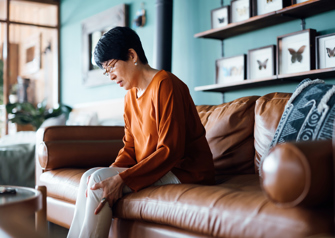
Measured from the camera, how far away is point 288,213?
3.48ft

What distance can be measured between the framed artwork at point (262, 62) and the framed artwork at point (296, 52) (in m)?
0.08

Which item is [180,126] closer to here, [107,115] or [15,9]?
[107,115]

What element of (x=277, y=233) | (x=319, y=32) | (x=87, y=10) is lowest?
(x=277, y=233)

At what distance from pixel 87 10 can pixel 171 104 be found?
3713mm

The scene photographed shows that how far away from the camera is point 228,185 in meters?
1.68

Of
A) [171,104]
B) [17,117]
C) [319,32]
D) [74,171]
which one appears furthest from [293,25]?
[17,117]

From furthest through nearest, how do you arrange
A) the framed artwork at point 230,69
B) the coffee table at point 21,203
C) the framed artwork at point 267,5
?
the framed artwork at point 230,69 < the framed artwork at point 267,5 < the coffee table at point 21,203

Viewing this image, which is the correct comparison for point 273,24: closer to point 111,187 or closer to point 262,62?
point 262,62

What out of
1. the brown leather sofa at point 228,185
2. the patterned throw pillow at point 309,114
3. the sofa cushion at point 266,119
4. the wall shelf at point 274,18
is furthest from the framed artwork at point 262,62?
the patterned throw pillow at point 309,114

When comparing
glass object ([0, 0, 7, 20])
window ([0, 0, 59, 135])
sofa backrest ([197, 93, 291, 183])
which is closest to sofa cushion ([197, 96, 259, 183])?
sofa backrest ([197, 93, 291, 183])

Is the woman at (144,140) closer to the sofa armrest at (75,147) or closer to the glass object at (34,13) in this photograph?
the sofa armrest at (75,147)

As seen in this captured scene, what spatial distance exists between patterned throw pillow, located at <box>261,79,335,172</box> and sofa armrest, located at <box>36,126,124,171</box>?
1.18 m

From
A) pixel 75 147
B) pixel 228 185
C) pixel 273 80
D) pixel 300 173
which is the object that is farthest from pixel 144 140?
pixel 273 80

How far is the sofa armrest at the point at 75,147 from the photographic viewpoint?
2344mm
